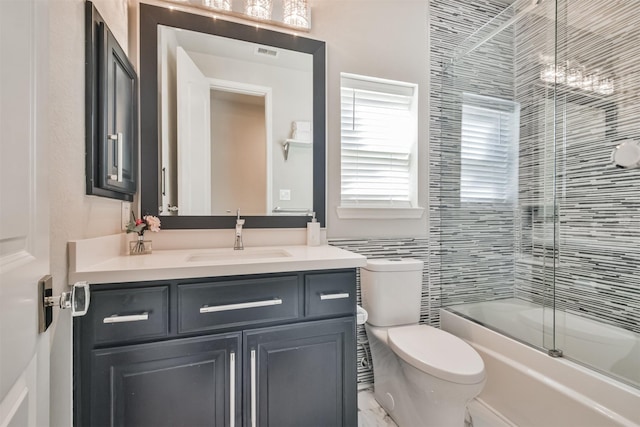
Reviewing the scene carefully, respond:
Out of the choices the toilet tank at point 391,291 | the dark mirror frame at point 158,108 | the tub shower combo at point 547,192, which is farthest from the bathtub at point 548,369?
the dark mirror frame at point 158,108

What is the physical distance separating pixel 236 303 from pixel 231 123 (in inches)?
38.0

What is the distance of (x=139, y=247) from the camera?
1377mm

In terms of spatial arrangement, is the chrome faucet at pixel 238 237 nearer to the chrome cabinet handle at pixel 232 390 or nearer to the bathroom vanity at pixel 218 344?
the bathroom vanity at pixel 218 344

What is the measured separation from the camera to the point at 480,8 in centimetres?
222

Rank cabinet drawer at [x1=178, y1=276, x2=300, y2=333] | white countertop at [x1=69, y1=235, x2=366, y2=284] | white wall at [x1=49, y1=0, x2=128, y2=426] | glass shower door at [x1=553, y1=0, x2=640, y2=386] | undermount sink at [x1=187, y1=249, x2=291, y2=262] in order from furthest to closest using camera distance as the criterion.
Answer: glass shower door at [x1=553, y1=0, x2=640, y2=386], undermount sink at [x1=187, y1=249, x2=291, y2=262], cabinet drawer at [x1=178, y1=276, x2=300, y2=333], white countertop at [x1=69, y1=235, x2=366, y2=284], white wall at [x1=49, y1=0, x2=128, y2=426]

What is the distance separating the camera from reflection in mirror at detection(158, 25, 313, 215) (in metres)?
1.55

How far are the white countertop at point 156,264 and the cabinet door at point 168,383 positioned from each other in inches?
9.3

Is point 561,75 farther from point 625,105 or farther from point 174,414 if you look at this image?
point 174,414

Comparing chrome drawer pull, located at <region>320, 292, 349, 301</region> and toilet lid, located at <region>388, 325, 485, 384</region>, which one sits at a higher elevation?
chrome drawer pull, located at <region>320, 292, 349, 301</region>

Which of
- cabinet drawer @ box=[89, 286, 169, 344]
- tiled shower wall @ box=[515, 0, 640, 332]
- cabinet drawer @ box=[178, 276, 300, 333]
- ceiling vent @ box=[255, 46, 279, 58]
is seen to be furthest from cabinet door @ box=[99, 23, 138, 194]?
tiled shower wall @ box=[515, 0, 640, 332]

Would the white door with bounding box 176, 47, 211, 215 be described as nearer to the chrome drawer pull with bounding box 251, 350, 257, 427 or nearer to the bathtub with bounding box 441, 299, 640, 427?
the chrome drawer pull with bounding box 251, 350, 257, 427

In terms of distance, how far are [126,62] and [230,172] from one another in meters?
0.65

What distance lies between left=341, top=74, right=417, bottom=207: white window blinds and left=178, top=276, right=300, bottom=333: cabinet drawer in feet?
2.77

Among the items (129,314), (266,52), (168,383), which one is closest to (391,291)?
(168,383)
